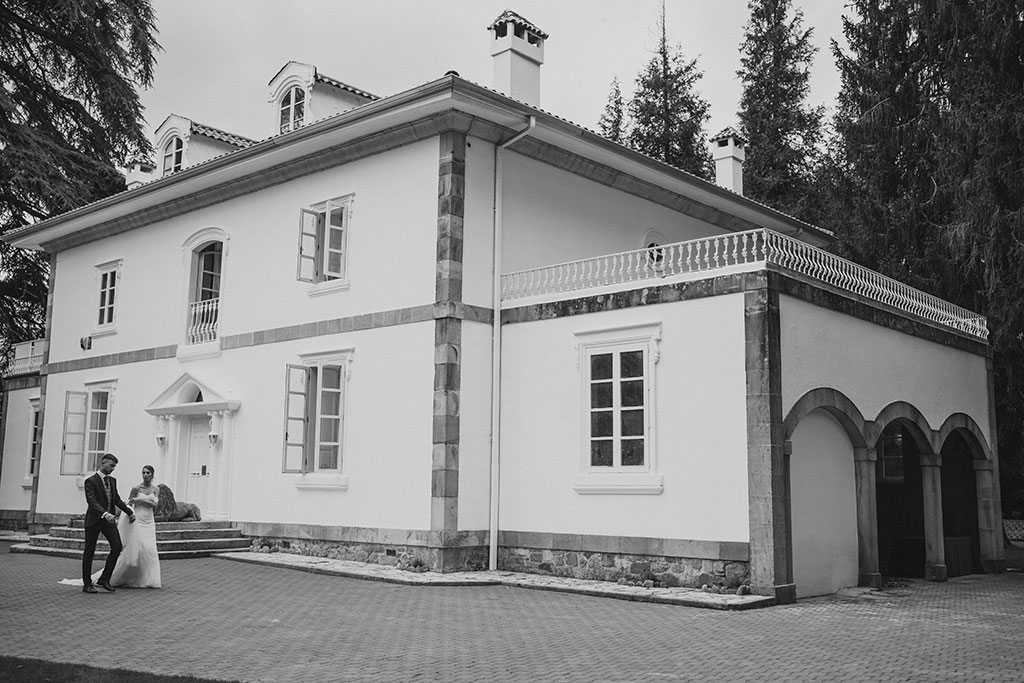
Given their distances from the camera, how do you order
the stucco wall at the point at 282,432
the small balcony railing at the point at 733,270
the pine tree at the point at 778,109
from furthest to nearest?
the pine tree at the point at 778,109 < the stucco wall at the point at 282,432 < the small balcony railing at the point at 733,270

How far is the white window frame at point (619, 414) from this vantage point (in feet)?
40.8

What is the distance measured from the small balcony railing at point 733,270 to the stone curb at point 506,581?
3.81m

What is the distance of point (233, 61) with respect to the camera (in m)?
19.6

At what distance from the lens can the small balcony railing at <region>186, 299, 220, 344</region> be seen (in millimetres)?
17719

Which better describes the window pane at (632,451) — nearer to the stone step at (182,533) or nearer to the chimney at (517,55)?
the chimney at (517,55)

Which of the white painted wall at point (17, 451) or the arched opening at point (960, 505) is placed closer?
the arched opening at point (960, 505)

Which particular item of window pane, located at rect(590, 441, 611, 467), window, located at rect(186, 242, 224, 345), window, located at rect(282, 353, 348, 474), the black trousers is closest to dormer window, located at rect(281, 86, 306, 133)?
window, located at rect(186, 242, 224, 345)

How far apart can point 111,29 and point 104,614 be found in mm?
13606

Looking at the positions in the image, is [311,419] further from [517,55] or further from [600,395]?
[517,55]

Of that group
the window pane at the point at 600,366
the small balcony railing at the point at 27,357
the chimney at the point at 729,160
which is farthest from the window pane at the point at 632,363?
the small balcony railing at the point at 27,357

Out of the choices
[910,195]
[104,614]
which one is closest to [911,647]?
[104,614]

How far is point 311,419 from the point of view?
1545 centimetres

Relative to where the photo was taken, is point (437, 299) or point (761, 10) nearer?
point (437, 299)

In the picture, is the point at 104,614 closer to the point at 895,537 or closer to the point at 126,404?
the point at 126,404
